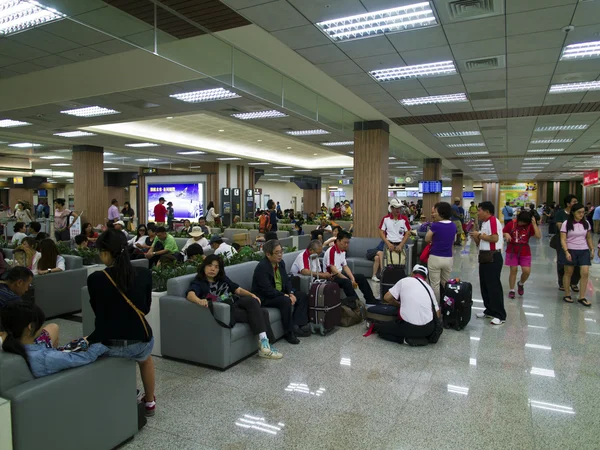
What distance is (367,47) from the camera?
569cm

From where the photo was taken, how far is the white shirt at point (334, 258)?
6.21 meters

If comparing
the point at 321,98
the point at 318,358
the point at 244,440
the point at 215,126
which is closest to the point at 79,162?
the point at 215,126

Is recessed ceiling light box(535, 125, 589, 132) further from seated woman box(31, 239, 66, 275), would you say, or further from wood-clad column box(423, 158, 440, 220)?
seated woman box(31, 239, 66, 275)

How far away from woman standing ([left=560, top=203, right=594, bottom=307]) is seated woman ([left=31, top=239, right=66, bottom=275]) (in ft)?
25.1

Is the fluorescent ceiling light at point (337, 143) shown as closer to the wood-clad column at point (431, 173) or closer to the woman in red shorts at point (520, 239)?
the wood-clad column at point (431, 173)

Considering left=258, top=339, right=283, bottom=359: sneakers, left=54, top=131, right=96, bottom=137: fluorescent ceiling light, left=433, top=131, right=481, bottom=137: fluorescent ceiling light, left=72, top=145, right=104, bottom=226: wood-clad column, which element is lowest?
left=258, top=339, right=283, bottom=359: sneakers

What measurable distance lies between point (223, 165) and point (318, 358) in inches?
680

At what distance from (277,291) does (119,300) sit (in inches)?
91.9

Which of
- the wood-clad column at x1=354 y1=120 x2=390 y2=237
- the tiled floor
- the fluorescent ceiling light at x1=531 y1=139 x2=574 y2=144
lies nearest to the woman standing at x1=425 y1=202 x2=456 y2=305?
the tiled floor

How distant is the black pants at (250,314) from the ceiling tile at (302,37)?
3164 millimetres

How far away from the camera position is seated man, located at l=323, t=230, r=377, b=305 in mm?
6004

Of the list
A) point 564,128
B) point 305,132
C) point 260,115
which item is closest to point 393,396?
point 260,115

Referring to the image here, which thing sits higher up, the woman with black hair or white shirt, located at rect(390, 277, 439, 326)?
the woman with black hair

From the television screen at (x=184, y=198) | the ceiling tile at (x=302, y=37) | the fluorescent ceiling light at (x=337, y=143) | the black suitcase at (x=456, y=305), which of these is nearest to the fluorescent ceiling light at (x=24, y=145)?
the television screen at (x=184, y=198)
